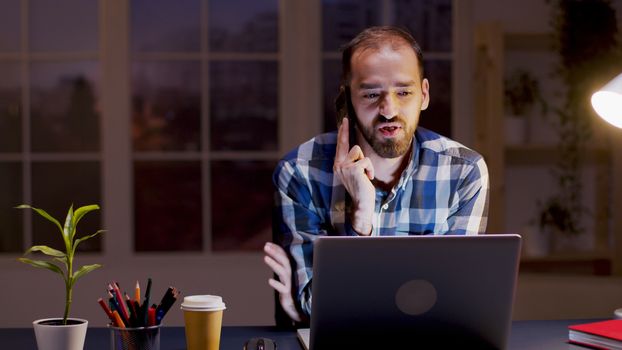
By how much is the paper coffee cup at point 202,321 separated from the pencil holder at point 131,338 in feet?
0.30

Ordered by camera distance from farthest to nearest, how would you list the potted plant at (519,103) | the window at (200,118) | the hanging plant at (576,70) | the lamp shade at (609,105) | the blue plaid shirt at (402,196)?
the window at (200,118)
the potted plant at (519,103)
the hanging plant at (576,70)
the blue plaid shirt at (402,196)
the lamp shade at (609,105)

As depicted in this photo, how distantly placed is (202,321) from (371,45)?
958 millimetres

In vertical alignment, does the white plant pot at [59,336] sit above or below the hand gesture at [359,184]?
below

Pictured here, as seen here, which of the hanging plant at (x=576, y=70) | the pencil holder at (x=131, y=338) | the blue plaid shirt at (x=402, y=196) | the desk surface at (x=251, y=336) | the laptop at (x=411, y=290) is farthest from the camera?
the hanging plant at (x=576, y=70)

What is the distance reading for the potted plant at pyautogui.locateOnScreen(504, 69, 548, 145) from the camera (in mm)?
3602

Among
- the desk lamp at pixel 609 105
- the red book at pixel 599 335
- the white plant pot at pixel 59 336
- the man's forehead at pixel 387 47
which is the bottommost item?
the red book at pixel 599 335

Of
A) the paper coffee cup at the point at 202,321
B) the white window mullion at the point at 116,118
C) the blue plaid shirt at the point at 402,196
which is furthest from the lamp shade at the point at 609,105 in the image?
the white window mullion at the point at 116,118

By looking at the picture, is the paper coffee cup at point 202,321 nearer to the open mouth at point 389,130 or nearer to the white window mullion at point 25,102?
the open mouth at point 389,130

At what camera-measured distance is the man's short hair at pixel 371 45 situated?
208cm

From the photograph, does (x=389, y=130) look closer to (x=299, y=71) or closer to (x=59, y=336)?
(x=59, y=336)

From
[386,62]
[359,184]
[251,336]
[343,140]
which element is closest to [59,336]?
[251,336]

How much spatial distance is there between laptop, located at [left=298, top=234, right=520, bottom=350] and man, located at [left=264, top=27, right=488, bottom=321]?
64 cm

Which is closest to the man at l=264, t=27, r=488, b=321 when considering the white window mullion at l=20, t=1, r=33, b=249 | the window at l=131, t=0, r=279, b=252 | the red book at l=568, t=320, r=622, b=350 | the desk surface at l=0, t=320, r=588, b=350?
the desk surface at l=0, t=320, r=588, b=350

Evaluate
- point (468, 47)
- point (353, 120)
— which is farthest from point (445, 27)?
point (353, 120)
